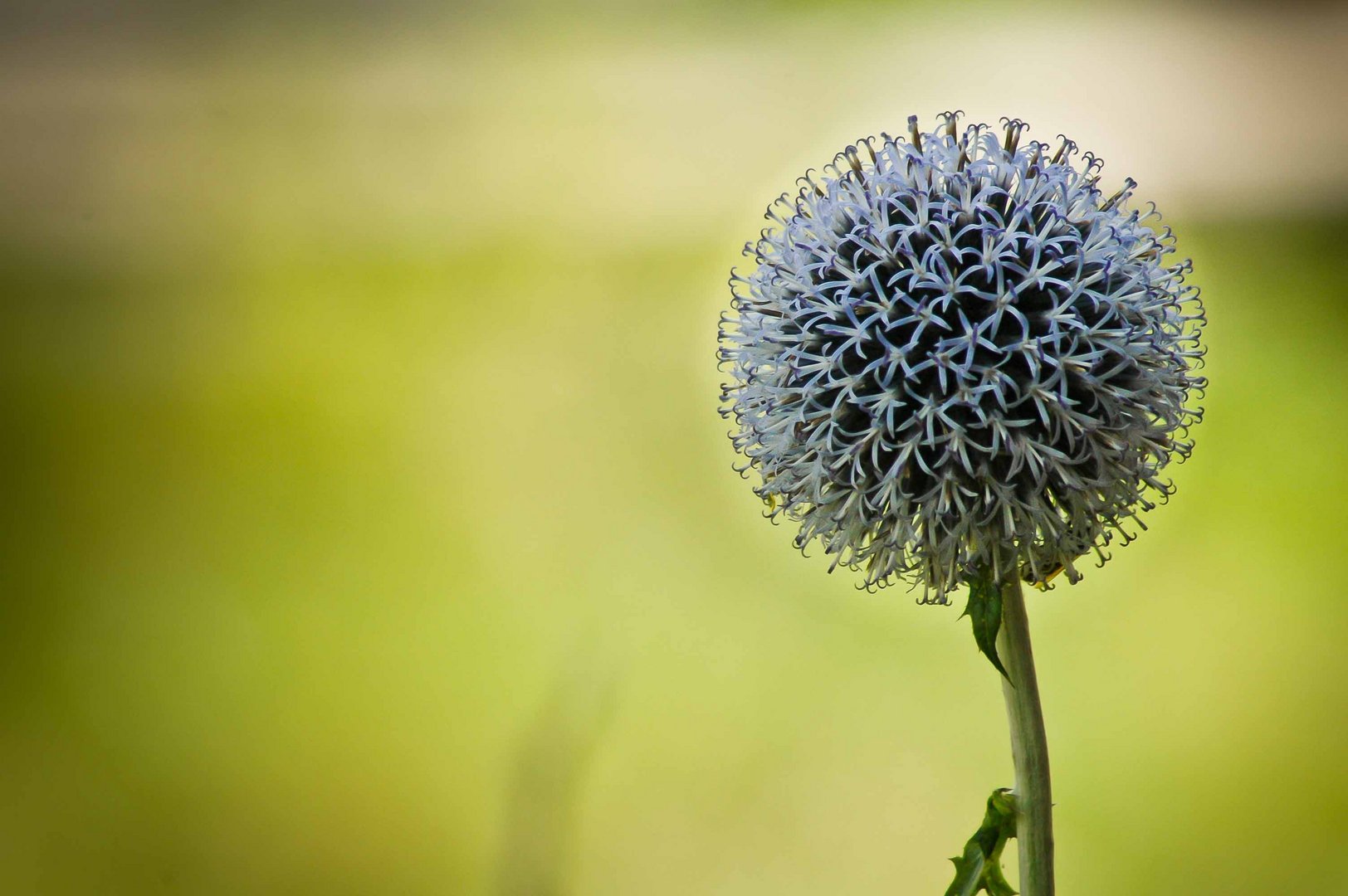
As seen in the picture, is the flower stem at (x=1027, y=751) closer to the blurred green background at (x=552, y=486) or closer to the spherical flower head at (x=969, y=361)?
the spherical flower head at (x=969, y=361)

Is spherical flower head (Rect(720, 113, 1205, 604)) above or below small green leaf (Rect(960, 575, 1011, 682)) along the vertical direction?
above

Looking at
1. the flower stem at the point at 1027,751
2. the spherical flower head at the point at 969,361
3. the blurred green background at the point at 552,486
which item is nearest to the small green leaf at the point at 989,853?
the flower stem at the point at 1027,751

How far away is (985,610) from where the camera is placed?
548 mm

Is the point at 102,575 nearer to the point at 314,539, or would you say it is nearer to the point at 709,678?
the point at 314,539

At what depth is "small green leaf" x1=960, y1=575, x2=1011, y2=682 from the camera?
535mm

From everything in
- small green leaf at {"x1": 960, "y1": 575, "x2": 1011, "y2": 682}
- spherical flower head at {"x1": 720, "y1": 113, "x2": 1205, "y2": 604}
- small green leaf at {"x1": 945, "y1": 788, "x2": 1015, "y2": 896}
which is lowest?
small green leaf at {"x1": 945, "y1": 788, "x2": 1015, "y2": 896}

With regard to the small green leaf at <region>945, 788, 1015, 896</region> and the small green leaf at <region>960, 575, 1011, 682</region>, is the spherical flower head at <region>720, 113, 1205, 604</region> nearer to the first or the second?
the small green leaf at <region>960, 575, 1011, 682</region>

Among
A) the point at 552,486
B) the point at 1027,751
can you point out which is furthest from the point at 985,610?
the point at 552,486

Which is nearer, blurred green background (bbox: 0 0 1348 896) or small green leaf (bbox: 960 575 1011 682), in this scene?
small green leaf (bbox: 960 575 1011 682)

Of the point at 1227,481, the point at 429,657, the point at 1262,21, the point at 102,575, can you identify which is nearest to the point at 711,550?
the point at 429,657

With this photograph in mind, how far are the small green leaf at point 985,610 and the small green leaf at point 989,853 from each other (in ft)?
0.30

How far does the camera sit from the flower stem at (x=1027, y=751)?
1.88ft

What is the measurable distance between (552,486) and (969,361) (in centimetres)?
85

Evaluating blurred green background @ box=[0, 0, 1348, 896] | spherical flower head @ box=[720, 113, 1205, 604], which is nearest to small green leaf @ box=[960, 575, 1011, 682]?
spherical flower head @ box=[720, 113, 1205, 604]
